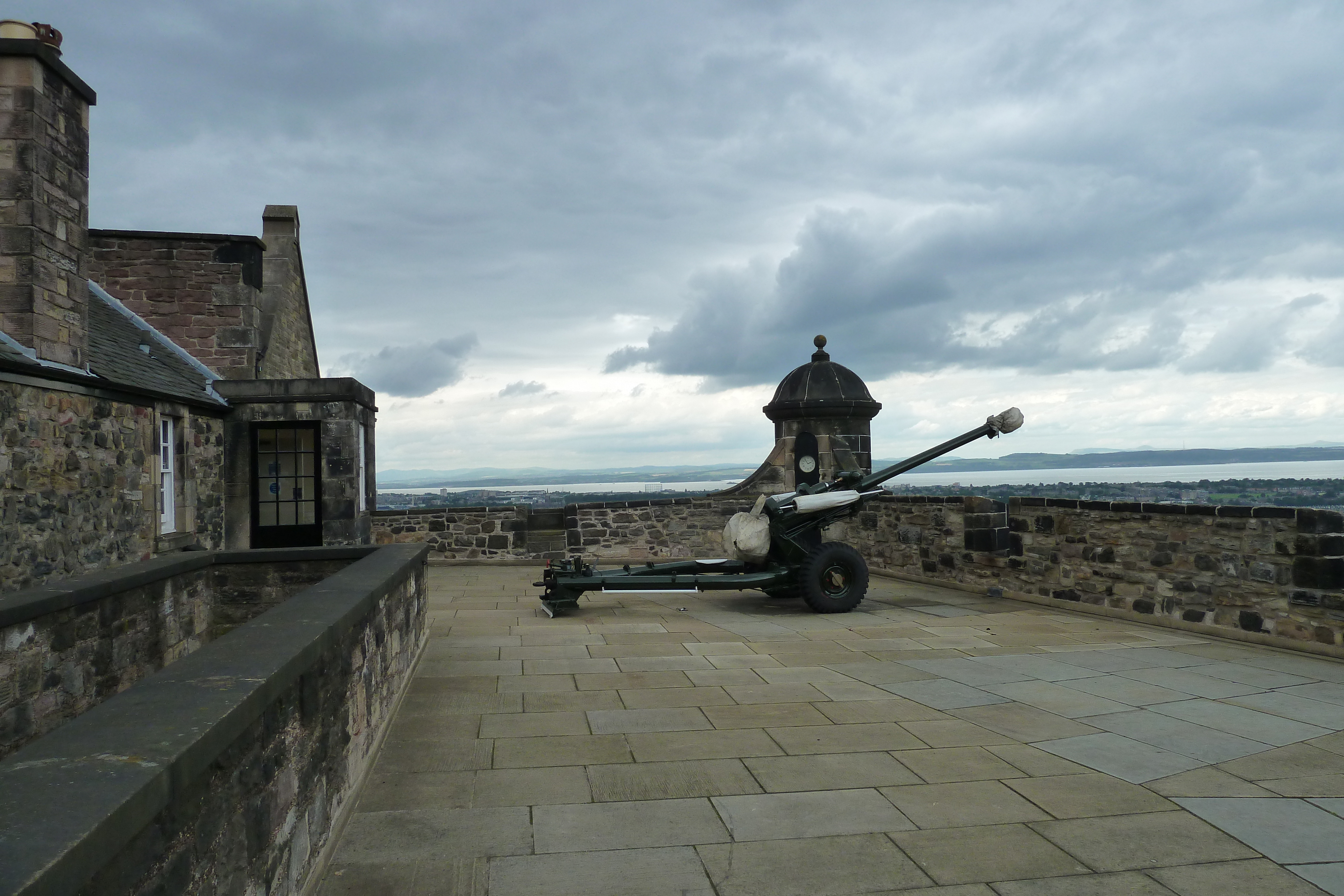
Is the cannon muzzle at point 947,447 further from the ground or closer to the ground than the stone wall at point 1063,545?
further from the ground

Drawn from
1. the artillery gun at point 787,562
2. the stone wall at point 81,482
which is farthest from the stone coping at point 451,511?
the artillery gun at point 787,562

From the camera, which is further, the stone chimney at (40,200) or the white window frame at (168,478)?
the white window frame at (168,478)

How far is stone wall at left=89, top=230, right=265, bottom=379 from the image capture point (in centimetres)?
1313

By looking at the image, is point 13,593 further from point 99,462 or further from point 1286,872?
point 1286,872

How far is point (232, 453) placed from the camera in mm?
11898

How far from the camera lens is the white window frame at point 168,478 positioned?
10000 mm

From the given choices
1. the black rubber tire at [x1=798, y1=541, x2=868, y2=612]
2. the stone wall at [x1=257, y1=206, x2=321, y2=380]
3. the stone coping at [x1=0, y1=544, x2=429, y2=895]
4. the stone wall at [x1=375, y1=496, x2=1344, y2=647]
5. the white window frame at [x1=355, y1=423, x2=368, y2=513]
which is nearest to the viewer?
the stone coping at [x1=0, y1=544, x2=429, y2=895]

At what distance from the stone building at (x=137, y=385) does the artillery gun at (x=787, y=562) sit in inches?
172

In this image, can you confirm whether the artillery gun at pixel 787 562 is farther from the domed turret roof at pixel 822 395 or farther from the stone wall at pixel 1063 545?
the domed turret roof at pixel 822 395

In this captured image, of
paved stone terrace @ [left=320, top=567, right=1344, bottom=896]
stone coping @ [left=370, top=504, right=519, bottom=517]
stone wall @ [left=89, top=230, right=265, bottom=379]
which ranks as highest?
stone wall @ [left=89, top=230, right=265, bottom=379]

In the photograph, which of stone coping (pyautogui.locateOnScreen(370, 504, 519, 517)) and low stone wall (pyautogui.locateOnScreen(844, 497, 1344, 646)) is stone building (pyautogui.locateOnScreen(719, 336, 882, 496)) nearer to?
low stone wall (pyautogui.locateOnScreen(844, 497, 1344, 646))

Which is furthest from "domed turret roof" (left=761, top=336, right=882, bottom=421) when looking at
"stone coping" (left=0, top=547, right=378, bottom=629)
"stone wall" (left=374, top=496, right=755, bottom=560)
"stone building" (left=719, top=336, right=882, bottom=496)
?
"stone coping" (left=0, top=547, right=378, bottom=629)

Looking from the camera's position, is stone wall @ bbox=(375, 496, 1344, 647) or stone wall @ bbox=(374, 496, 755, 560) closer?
stone wall @ bbox=(375, 496, 1344, 647)

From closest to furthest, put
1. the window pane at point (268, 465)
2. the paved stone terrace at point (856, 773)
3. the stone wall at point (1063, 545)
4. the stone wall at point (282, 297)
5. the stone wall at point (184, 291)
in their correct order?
the paved stone terrace at point (856, 773)
the stone wall at point (1063, 545)
the window pane at point (268, 465)
the stone wall at point (184, 291)
the stone wall at point (282, 297)
